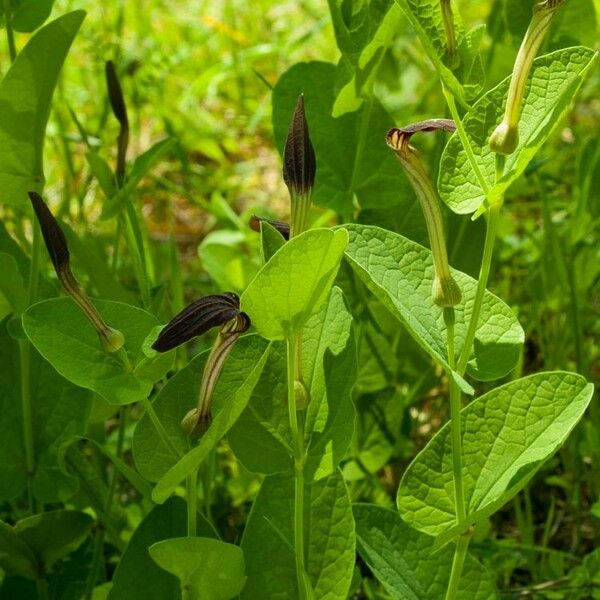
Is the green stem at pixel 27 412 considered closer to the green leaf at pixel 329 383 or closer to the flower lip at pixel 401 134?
the green leaf at pixel 329 383

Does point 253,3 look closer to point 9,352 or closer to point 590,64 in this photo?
point 9,352

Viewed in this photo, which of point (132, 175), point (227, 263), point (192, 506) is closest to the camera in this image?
point (192, 506)

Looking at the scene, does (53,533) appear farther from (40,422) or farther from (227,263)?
(227,263)

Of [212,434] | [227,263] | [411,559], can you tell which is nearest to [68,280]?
[212,434]

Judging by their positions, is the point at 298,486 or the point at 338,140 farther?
the point at 338,140

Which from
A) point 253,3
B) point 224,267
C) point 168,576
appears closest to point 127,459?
point 224,267
